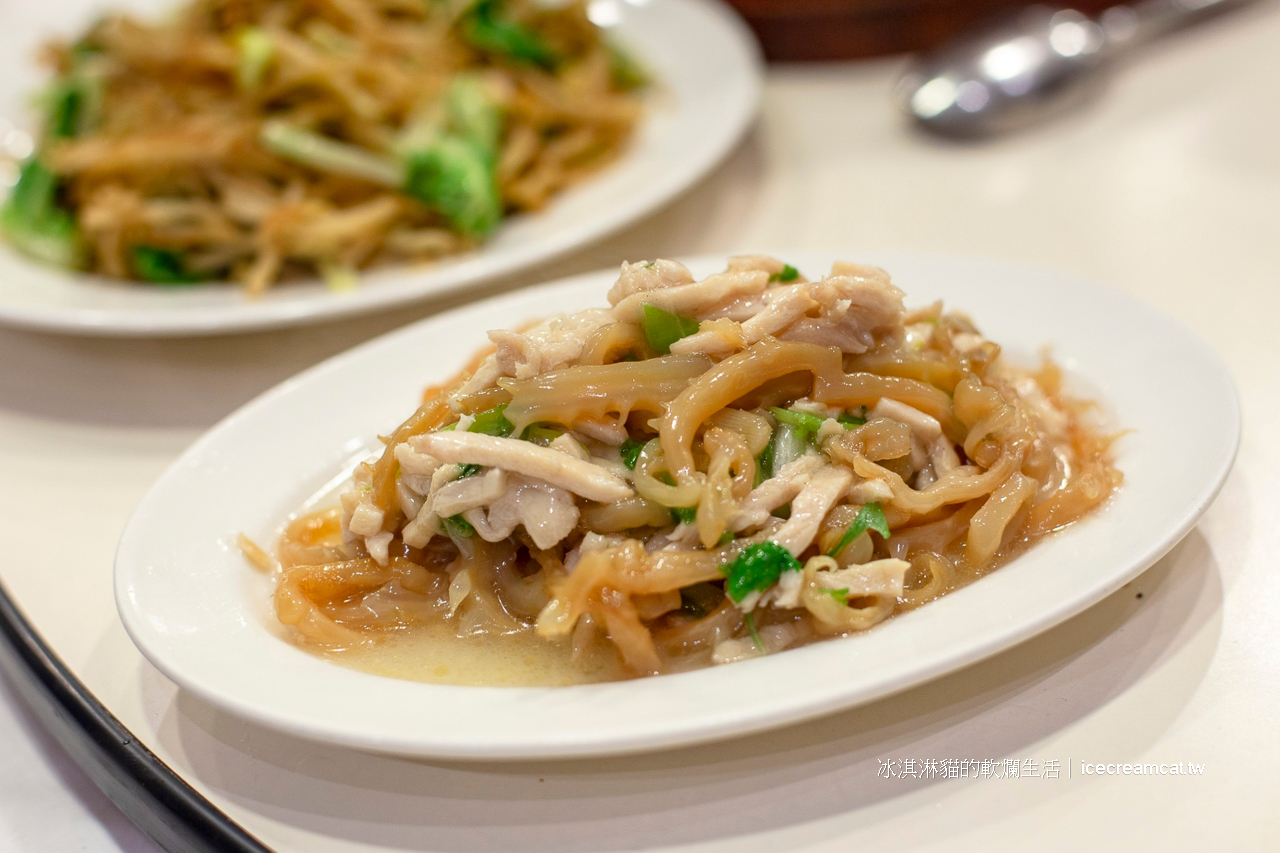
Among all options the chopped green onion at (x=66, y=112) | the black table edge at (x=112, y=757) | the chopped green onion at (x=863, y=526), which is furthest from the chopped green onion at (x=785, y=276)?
the chopped green onion at (x=66, y=112)

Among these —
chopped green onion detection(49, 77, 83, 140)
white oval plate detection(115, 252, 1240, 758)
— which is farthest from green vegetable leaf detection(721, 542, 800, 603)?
chopped green onion detection(49, 77, 83, 140)

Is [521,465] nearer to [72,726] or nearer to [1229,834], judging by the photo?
[72,726]

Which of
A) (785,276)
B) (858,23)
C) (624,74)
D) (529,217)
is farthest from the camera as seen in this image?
(858,23)

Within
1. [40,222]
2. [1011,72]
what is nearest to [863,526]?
[1011,72]

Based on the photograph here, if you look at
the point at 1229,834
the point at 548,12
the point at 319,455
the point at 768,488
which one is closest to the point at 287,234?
the point at 319,455

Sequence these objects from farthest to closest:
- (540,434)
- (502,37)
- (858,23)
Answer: (858,23) < (502,37) < (540,434)

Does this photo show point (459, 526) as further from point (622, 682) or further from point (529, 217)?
point (529, 217)
